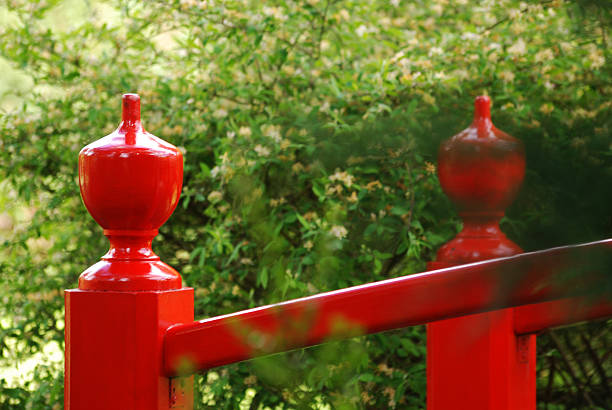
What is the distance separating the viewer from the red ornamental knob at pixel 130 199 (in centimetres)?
100

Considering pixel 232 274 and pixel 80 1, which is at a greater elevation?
pixel 80 1

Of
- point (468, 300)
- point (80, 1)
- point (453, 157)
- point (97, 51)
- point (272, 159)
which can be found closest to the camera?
point (453, 157)

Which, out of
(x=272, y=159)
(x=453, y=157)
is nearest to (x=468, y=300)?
(x=453, y=157)

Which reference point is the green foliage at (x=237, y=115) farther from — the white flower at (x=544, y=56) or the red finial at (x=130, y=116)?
the red finial at (x=130, y=116)

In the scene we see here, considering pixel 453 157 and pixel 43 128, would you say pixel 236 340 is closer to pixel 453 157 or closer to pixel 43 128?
pixel 453 157

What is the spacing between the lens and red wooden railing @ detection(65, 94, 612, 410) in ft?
2.59

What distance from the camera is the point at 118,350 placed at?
37.9 inches

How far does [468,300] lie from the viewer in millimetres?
732

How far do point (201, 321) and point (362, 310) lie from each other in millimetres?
251

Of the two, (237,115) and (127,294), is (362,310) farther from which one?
(237,115)

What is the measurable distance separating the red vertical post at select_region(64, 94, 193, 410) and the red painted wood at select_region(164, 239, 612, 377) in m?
0.04

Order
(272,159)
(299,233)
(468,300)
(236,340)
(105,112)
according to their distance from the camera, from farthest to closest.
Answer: (105,112)
(299,233)
(272,159)
(236,340)
(468,300)

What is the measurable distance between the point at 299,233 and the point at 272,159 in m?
0.30

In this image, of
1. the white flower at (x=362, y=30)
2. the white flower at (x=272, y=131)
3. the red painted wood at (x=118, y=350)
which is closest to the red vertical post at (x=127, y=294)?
the red painted wood at (x=118, y=350)
